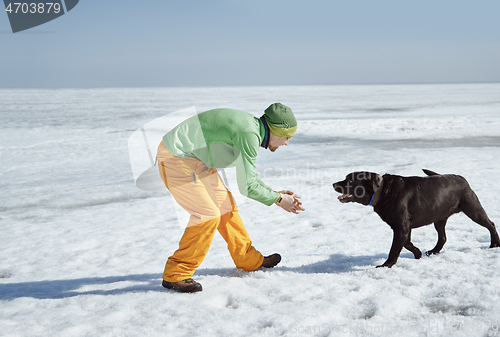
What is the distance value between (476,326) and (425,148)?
27.9ft

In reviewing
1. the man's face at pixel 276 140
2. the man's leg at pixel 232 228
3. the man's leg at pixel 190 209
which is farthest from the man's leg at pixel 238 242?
the man's face at pixel 276 140

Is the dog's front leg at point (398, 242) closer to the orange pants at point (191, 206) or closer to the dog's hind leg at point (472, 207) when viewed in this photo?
the dog's hind leg at point (472, 207)

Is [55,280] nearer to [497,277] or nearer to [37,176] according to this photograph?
[497,277]

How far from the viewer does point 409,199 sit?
11.2 ft

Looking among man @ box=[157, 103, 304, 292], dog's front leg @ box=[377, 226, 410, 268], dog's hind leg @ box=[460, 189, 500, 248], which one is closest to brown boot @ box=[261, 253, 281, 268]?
man @ box=[157, 103, 304, 292]

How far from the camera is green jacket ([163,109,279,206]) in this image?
9.00 feet

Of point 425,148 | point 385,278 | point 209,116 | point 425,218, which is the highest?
point 209,116

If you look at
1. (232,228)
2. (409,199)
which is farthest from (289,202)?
(409,199)

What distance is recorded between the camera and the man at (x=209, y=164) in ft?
9.12

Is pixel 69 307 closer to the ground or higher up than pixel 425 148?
higher up

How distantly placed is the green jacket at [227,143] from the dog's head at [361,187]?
0.92 meters

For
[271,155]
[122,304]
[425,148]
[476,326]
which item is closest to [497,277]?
[476,326]

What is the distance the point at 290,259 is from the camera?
3.85 metres

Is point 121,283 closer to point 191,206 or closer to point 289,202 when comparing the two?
point 191,206
